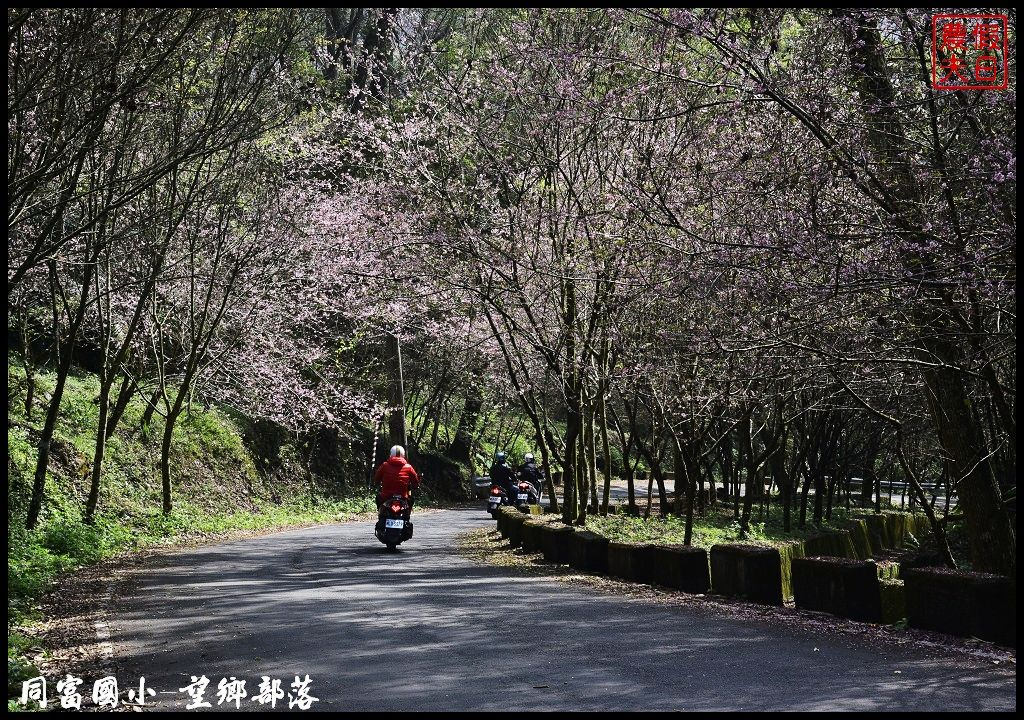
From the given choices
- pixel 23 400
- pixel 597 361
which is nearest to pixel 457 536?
pixel 597 361

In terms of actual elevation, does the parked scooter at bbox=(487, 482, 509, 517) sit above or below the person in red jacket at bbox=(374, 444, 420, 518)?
below

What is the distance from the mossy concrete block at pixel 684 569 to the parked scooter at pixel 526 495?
1407 cm

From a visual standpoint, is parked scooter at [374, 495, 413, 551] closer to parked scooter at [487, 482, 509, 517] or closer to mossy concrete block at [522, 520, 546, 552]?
mossy concrete block at [522, 520, 546, 552]

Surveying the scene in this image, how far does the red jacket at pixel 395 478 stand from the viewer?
Result: 1780cm

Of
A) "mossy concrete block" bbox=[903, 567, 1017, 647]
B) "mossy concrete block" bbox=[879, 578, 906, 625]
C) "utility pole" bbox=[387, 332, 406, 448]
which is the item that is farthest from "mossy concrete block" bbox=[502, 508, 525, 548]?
"utility pole" bbox=[387, 332, 406, 448]

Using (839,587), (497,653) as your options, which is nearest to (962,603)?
(839,587)

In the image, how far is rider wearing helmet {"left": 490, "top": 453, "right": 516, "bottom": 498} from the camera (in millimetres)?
26828

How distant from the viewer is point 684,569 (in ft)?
40.9

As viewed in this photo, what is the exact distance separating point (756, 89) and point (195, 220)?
14.5 meters

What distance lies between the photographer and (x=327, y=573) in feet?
46.7

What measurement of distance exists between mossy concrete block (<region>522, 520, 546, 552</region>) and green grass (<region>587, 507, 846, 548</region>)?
131 centimetres

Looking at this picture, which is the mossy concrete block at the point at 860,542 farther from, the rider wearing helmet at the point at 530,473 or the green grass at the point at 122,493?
the green grass at the point at 122,493

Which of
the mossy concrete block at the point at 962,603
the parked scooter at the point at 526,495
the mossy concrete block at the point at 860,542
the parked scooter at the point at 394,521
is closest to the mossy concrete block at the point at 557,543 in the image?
the parked scooter at the point at 394,521

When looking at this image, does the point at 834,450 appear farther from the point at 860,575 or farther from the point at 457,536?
the point at 860,575
